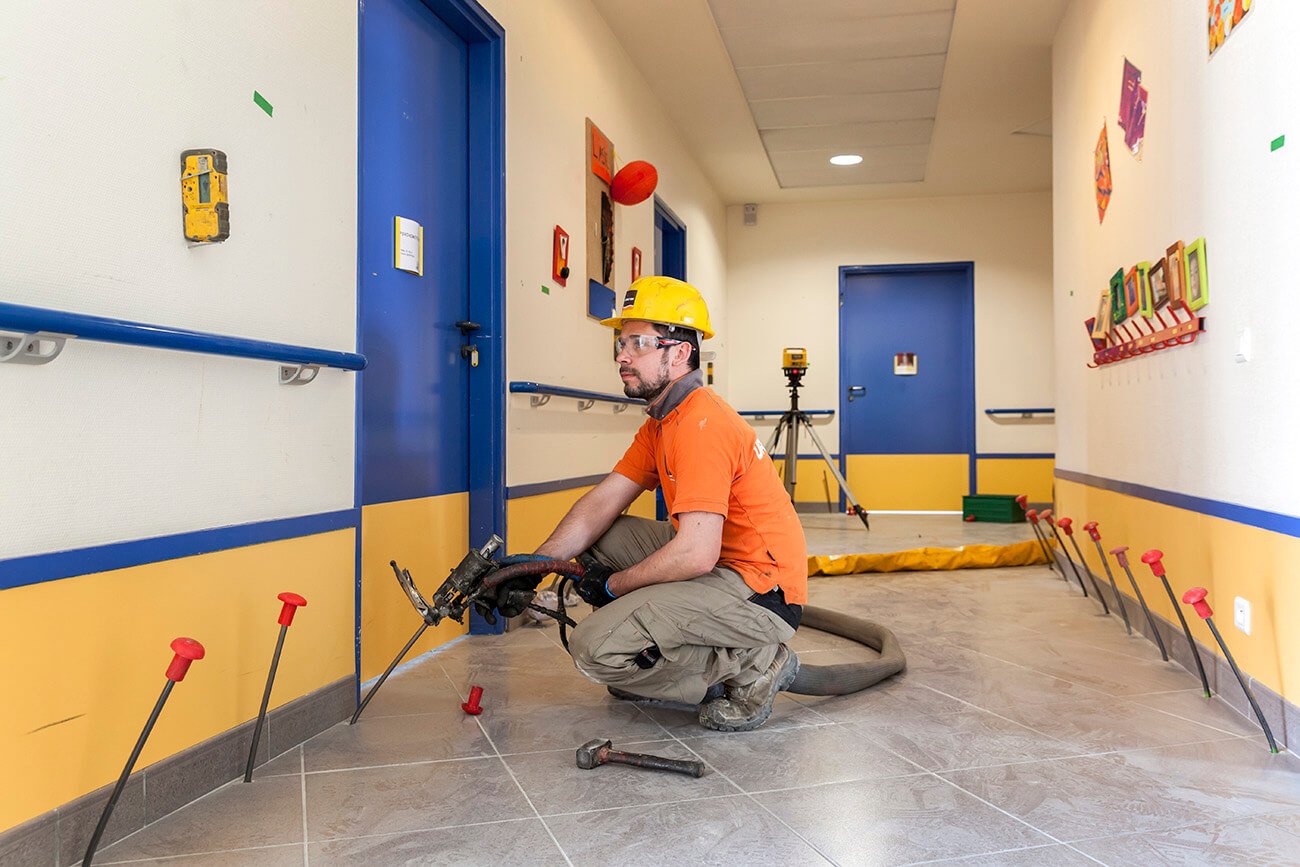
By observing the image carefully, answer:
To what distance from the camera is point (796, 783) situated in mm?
1967

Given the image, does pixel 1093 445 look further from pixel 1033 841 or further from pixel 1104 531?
pixel 1033 841

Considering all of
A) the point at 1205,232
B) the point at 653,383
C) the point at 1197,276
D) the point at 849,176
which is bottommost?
the point at 653,383

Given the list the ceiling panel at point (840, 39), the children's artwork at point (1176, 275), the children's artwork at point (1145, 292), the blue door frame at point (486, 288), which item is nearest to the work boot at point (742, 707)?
the blue door frame at point (486, 288)

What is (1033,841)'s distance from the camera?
65.1 inches

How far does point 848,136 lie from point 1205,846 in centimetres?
572

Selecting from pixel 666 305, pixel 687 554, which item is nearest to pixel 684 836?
pixel 687 554

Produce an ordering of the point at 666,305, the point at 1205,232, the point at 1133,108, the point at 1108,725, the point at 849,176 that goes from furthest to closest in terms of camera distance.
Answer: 1. the point at 849,176
2. the point at 1133,108
3. the point at 1205,232
4. the point at 666,305
5. the point at 1108,725

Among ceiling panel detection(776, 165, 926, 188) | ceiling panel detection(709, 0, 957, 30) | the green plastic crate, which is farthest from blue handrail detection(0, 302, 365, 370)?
the green plastic crate

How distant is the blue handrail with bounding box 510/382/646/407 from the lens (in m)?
3.57

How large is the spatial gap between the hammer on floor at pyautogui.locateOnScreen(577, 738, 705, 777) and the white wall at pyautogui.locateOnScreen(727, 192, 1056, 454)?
6625mm

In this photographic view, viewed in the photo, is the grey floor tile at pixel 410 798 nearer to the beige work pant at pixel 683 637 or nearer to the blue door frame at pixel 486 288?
the beige work pant at pixel 683 637

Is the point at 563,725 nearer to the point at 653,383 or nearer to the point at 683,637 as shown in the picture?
the point at 683,637

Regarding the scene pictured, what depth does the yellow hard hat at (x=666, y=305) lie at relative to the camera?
8.05 ft

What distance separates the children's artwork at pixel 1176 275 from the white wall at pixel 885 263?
5403 mm
